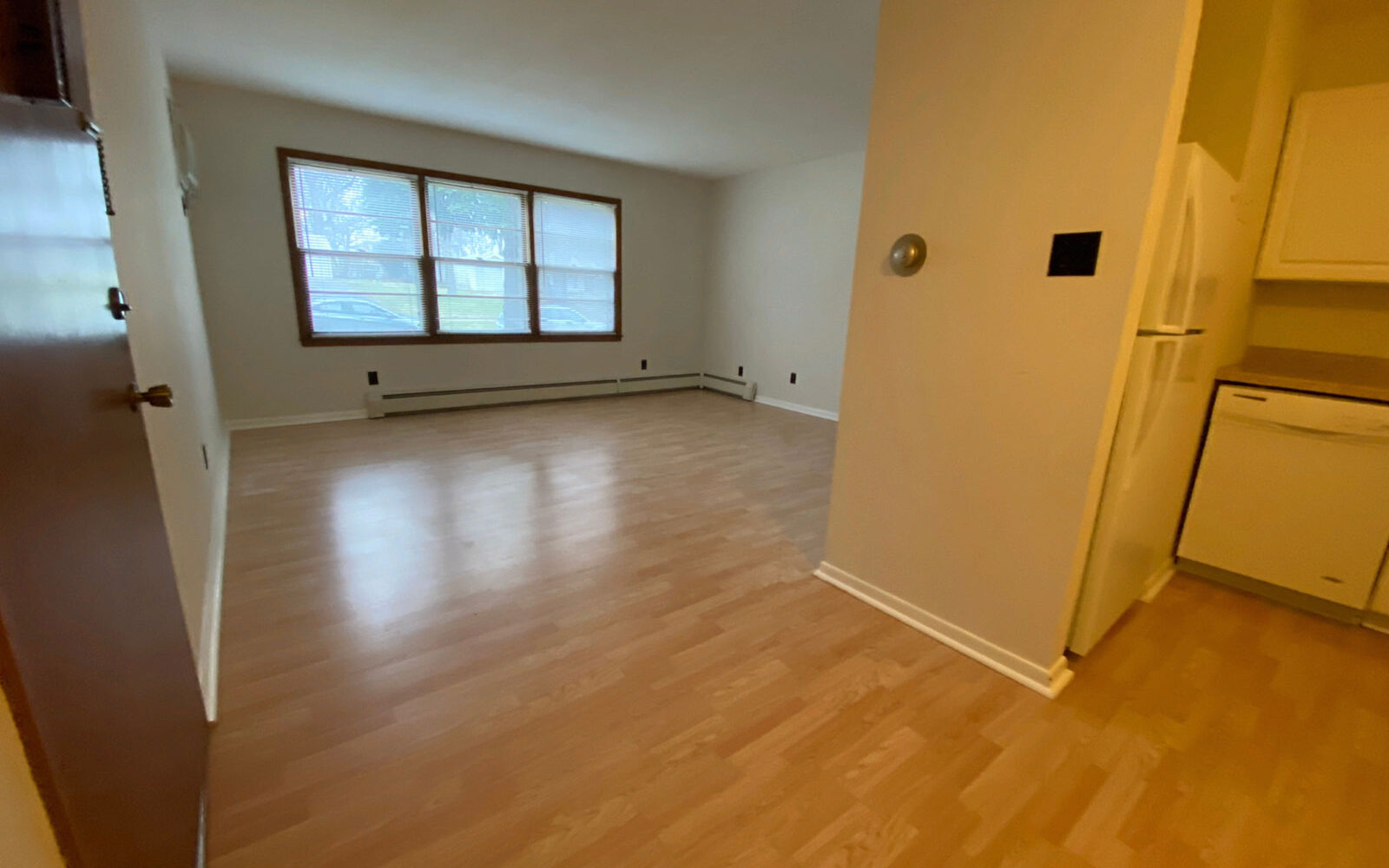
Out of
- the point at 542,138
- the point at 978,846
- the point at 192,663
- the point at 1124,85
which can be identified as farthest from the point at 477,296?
the point at 978,846

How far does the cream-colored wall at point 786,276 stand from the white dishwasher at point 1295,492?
3.11 m

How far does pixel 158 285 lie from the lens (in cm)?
195

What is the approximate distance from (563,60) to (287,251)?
2739 millimetres

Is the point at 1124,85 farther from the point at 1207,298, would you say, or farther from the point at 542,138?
the point at 542,138

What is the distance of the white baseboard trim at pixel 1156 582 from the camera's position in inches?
92.1

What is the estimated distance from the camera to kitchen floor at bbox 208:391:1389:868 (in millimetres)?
1262

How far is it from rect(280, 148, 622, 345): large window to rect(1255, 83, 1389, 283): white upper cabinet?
5031mm

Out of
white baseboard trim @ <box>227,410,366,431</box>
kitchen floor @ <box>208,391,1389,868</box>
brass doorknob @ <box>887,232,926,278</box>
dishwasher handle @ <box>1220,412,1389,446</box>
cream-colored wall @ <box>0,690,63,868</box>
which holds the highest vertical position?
brass doorknob @ <box>887,232,926,278</box>

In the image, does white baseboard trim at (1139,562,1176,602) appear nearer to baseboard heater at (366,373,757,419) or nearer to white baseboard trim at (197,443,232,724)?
white baseboard trim at (197,443,232,724)

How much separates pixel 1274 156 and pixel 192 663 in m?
4.01

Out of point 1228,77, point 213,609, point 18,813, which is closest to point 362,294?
point 213,609

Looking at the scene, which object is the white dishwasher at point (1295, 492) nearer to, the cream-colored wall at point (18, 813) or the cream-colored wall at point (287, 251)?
the cream-colored wall at point (18, 813)

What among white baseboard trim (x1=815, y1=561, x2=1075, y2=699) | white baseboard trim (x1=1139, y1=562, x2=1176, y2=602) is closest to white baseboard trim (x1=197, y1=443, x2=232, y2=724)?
white baseboard trim (x1=815, y1=561, x2=1075, y2=699)

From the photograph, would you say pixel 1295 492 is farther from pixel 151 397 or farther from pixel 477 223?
pixel 477 223
